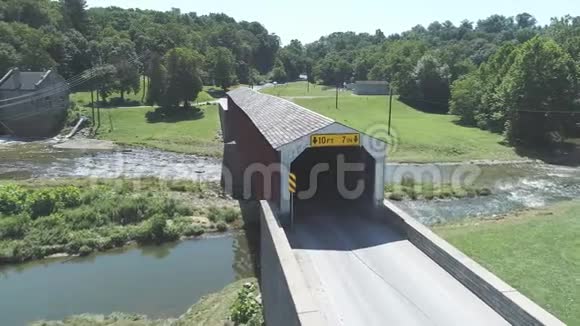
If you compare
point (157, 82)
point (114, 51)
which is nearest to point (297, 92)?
point (114, 51)

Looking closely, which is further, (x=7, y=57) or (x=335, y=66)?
(x=335, y=66)

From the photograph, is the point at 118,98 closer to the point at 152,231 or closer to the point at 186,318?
the point at 152,231

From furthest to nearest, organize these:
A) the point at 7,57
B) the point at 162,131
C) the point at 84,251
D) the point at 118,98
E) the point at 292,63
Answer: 1. the point at 292,63
2. the point at 118,98
3. the point at 7,57
4. the point at 162,131
5. the point at 84,251

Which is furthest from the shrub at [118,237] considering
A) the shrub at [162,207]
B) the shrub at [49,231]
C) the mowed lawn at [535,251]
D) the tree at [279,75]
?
the tree at [279,75]

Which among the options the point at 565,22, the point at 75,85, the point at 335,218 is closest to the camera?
the point at 335,218

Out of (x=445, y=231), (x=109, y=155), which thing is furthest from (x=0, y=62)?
(x=445, y=231)

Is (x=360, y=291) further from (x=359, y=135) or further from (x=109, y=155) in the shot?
(x=109, y=155)

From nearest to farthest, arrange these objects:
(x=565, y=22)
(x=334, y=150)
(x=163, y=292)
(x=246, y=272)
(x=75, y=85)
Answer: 1. (x=334, y=150)
2. (x=163, y=292)
3. (x=246, y=272)
4. (x=565, y=22)
5. (x=75, y=85)
